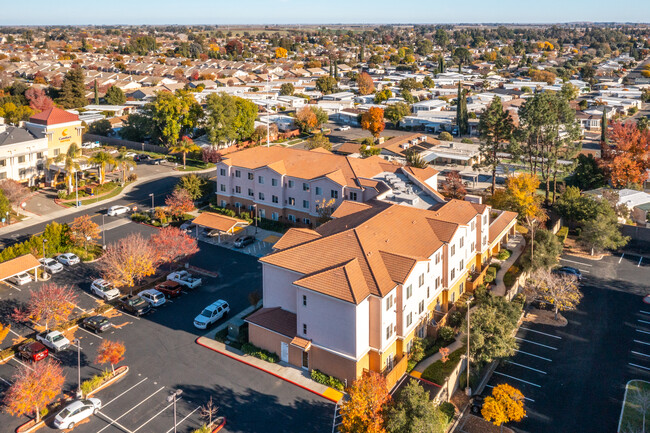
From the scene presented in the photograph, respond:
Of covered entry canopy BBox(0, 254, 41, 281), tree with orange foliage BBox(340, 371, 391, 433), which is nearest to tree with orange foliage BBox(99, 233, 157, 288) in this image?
covered entry canopy BBox(0, 254, 41, 281)

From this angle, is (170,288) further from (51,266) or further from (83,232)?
(83,232)

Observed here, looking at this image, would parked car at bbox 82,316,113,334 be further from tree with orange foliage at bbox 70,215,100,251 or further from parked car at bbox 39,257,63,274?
tree with orange foliage at bbox 70,215,100,251

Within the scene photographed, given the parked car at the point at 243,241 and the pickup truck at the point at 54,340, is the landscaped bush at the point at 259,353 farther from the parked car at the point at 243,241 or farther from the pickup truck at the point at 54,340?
the parked car at the point at 243,241

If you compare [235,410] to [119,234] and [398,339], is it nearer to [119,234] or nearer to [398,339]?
[398,339]

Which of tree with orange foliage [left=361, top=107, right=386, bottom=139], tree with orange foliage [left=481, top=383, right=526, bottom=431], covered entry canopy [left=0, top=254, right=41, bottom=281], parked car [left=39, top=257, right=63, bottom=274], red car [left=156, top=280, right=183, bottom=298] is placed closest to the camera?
tree with orange foliage [left=481, top=383, right=526, bottom=431]

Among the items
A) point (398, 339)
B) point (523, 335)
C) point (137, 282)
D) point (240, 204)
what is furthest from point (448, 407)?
point (240, 204)

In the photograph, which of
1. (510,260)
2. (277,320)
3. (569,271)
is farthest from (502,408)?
(510,260)
